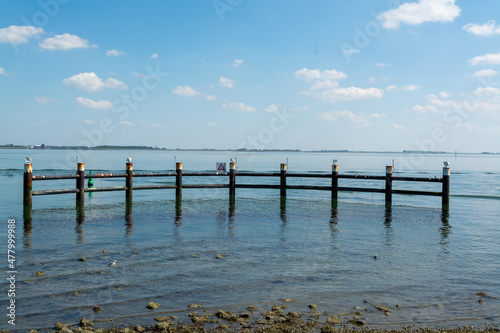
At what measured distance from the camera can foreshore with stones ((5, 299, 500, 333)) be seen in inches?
219

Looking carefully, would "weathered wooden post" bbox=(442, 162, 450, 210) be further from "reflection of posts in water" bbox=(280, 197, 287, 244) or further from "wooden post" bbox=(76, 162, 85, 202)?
"wooden post" bbox=(76, 162, 85, 202)

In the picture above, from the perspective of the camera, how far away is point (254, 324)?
19.0ft

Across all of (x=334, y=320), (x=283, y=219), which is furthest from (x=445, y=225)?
(x=334, y=320)

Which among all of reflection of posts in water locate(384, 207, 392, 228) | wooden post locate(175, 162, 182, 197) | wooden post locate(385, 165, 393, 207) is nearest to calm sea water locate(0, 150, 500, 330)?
reflection of posts in water locate(384, 207, 392, 228)

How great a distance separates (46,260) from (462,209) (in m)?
19.7

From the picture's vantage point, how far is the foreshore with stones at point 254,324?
18.2 ft

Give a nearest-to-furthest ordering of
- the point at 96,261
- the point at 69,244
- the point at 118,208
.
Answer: the point at 96,261
the point at 69,244
the point at 118,208

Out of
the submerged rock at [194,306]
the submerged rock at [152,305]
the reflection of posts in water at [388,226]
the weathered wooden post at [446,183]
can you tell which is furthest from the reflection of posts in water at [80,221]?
the weathered wooden post at [446,183]

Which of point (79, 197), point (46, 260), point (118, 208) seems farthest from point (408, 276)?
point (79, 197)

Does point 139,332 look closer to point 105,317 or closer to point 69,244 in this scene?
point 105,317

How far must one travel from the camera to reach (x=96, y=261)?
9.07m

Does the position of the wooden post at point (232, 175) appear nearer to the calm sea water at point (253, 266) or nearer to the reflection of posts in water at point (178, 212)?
the reflection of posts in water at point (178, 212)

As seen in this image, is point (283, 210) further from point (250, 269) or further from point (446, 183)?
point (250, 269)

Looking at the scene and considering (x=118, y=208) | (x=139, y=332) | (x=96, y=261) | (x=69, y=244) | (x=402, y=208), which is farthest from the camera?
(x=402, y=208)
